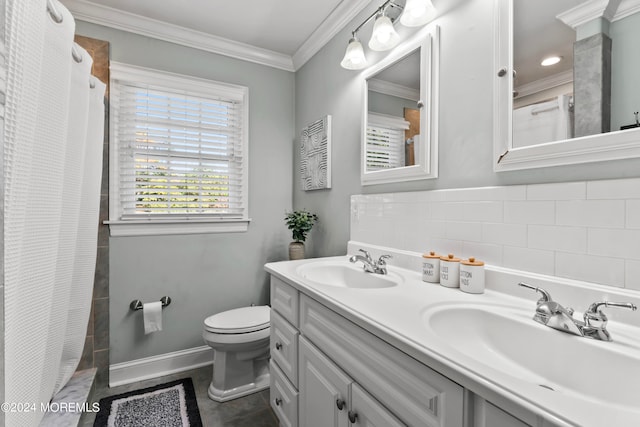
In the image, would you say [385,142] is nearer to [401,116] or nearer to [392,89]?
[401,116]

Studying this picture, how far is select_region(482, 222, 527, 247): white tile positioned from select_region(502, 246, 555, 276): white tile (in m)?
0.02

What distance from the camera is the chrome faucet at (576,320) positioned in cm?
68

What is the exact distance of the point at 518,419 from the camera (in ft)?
1.58

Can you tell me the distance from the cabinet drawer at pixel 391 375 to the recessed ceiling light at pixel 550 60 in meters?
0.98

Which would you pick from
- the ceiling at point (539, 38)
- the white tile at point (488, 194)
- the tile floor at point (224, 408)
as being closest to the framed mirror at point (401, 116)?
the white tile at point (488, 194)

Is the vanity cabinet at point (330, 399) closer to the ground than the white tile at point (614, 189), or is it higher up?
closer to the ground

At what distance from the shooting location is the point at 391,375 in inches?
29.3

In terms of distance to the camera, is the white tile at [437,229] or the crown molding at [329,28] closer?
the white tile at [437,229]

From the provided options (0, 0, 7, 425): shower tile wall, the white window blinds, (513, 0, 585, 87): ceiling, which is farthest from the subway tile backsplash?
the white window blinds

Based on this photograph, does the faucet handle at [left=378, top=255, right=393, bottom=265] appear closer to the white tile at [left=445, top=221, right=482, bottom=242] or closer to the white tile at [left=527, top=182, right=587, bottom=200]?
the white tile at [left=445, top=221, right=482, bottom=242]

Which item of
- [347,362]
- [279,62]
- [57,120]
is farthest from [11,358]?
[279,62]

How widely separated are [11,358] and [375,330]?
91 centimetres

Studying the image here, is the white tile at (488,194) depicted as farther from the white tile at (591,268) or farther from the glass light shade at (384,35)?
the glass light shade at (384,35)

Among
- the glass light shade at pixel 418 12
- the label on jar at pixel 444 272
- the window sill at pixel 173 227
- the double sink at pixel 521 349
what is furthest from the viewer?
the window sill at pixel 173 227
